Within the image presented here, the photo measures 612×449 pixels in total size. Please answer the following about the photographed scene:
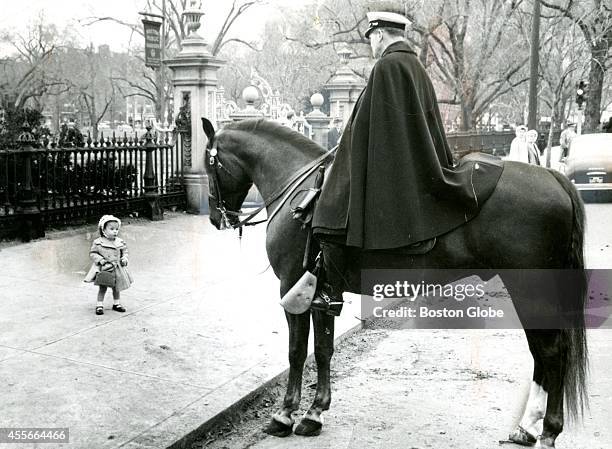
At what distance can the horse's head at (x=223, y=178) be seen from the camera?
17.8 ft

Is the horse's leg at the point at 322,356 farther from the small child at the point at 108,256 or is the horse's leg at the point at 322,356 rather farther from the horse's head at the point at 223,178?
the small child at the point at 108,256

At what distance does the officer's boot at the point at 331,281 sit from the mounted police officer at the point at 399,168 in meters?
0.20

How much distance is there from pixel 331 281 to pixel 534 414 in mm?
1579

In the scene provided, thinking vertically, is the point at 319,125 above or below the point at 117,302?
above

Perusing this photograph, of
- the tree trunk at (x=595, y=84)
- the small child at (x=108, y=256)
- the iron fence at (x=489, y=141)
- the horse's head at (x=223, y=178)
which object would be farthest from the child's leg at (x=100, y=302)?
the tree trunk at (x=595, y=84)

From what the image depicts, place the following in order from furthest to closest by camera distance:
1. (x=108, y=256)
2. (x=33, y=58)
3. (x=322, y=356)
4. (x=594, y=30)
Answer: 1. (x=33, y=58)
2. (x=594, y=30)
3. (x=108, y=256)
4. (x=322, y=356)

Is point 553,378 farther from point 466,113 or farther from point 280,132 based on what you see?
point 466,113

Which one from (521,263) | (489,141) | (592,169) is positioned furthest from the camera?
(489,141)

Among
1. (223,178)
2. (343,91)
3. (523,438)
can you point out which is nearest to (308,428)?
(523,438)

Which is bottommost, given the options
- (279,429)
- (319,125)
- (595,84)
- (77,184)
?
(279,429)

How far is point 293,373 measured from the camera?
499cm

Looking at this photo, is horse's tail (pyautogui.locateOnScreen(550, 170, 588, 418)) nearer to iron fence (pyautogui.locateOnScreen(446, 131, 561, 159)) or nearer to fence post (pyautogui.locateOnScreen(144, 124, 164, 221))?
fence post (pyautogui.locateOnScreen(144, 124, 164, 221))

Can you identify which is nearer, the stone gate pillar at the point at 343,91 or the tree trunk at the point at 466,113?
the stone gate pillar at the point at 343,91

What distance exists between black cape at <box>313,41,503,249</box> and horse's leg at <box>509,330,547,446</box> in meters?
1.10
